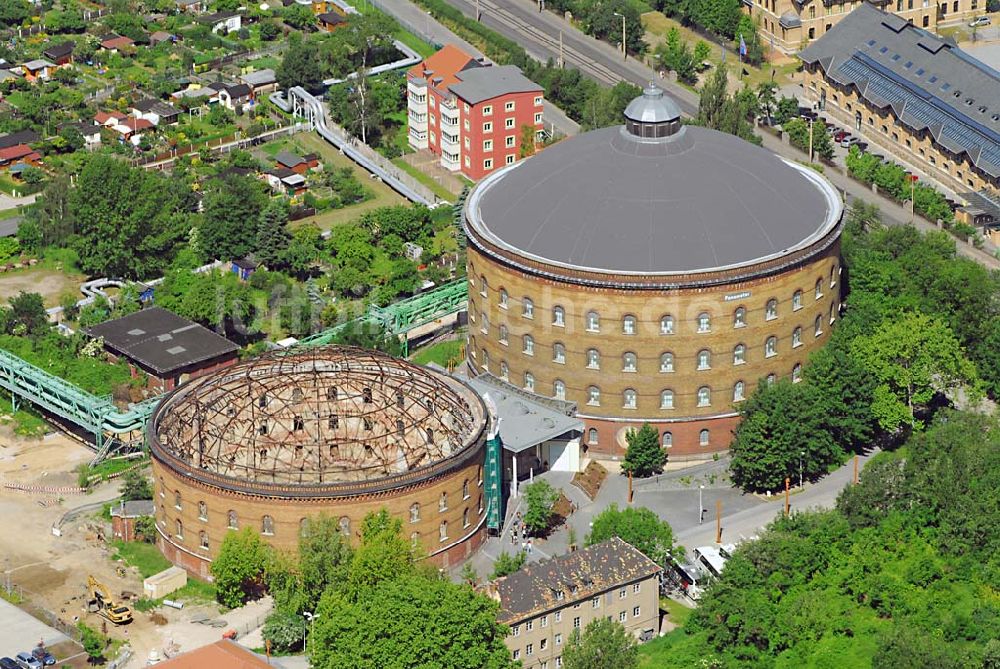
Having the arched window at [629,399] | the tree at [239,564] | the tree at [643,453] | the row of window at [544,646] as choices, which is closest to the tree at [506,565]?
the row of window at [544,646]

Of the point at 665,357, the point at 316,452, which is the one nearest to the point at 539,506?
the point at 316,452

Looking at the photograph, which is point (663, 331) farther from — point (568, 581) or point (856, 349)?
point (568, 581)

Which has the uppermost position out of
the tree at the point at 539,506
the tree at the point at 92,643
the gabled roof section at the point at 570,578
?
the gabled roof section at the point at 570,578

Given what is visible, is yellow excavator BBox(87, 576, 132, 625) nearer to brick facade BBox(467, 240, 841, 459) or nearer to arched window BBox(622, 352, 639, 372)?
brick facade BBox(467, 240, 841, 459)

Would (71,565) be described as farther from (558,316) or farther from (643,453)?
(643,453)

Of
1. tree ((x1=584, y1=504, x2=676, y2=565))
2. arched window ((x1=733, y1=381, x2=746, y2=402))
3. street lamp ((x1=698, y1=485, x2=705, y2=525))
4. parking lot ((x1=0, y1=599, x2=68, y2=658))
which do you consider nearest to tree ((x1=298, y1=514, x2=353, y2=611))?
parking lot ((x1=0, y1=599, x2=68, y2=658))

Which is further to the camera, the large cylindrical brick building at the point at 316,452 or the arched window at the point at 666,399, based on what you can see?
the arched window at the point at 666,399

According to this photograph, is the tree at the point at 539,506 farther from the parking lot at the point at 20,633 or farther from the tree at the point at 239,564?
the parking lot at the point at 20,633
